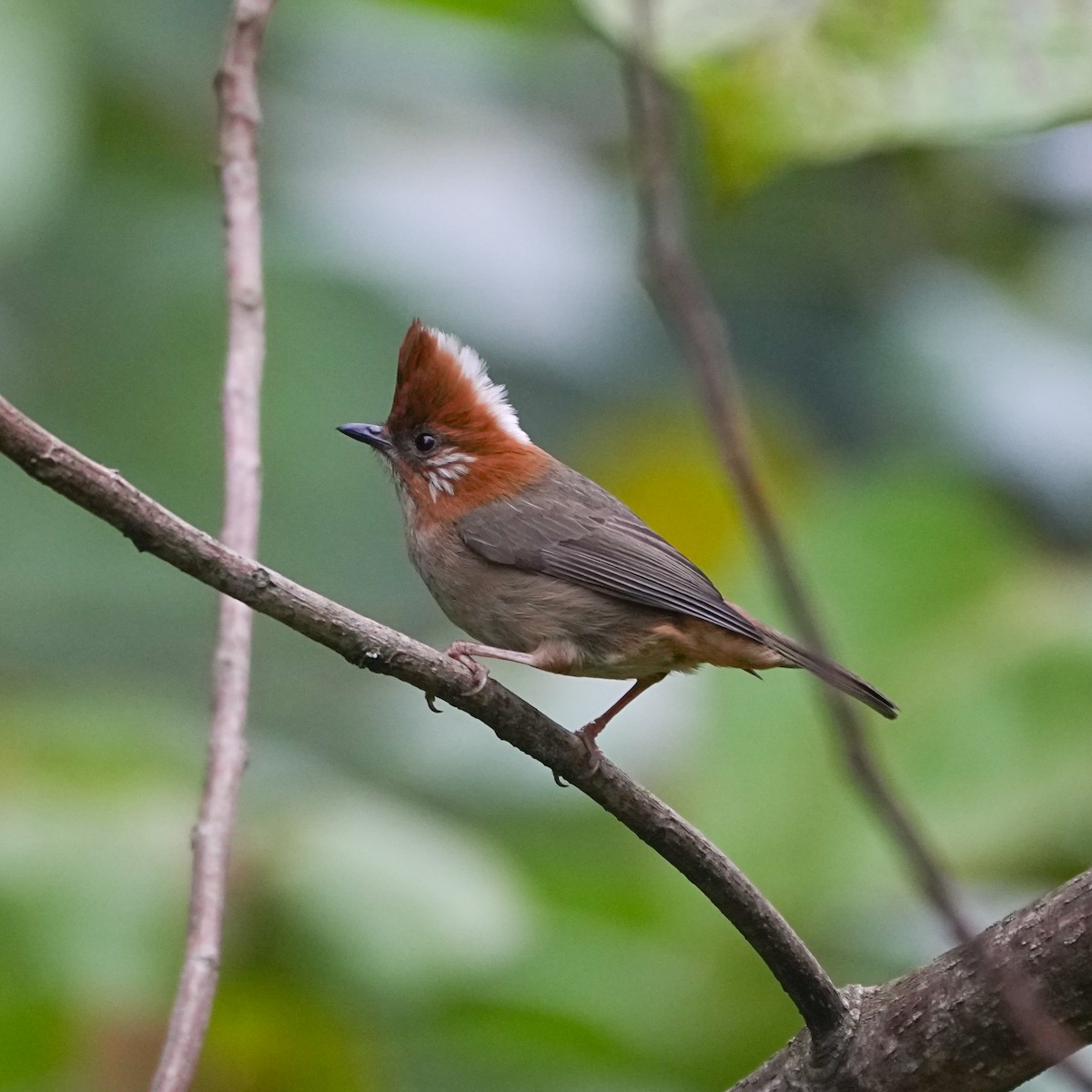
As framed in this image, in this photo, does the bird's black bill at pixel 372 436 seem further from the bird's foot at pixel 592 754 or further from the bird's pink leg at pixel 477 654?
the bird's foot at pixel 592 754

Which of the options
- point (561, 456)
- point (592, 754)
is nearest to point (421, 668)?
point (592, 754)

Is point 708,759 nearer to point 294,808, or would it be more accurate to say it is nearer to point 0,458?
point 294,808

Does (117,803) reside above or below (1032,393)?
below

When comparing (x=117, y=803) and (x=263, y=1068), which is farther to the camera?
(x=117, y=803)

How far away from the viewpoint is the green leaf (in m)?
2.02

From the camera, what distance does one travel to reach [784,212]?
532 centimetres

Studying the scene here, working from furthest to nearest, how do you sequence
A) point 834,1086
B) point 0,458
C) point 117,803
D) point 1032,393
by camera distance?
point 0,458 < point 1032,393 < point 117,803 < point 834,1086

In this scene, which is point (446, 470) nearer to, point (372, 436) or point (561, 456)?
point (372, 436)

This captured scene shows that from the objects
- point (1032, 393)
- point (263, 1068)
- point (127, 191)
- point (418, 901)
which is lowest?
point (263, 1068)

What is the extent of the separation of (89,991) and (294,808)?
69 centimetres

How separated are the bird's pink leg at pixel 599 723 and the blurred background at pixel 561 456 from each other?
358mm

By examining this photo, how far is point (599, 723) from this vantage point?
116 inches

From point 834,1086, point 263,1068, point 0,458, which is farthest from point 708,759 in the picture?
point 0,458

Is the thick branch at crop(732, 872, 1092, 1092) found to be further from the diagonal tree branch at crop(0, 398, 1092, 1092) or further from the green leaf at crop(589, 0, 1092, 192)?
the green leaf at crop(589, 0, 1092, 192)
